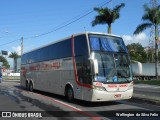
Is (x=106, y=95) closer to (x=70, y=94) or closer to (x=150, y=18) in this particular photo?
(x=70, y=94)

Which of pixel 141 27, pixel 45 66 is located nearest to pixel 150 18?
pixel 141 27

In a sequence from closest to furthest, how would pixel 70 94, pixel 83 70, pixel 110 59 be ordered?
1. pixel 110 59
2. pixel 83 70
3. pixel 70 94

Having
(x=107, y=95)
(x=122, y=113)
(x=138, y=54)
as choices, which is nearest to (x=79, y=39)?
(x=107, y=95)

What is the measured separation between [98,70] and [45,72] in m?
7.56

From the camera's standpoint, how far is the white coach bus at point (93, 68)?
48.0ft

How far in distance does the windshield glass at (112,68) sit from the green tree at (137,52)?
290 feet

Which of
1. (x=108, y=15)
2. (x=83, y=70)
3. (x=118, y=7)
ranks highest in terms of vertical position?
(x=118, y=7)

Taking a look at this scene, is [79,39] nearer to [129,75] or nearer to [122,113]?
[129,75]

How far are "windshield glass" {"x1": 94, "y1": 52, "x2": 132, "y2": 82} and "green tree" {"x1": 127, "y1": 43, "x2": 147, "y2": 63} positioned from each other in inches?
3479

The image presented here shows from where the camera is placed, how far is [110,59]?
15133mm

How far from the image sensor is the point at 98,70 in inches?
572

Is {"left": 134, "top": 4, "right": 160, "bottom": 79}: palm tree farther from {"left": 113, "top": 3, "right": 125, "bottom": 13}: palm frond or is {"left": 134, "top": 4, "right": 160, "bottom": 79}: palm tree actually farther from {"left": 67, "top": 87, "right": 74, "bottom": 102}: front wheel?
{"left": 67, "top": 87, "right": 74, "bottom": 102}: front wheel

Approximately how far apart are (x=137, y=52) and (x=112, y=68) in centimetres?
9963

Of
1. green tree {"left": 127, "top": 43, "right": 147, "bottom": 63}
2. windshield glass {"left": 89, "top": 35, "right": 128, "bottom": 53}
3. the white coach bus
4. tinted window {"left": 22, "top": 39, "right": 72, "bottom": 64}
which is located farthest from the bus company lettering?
green tree {"left": 127, "top": 43, "right": 147, "bottom": 63}
